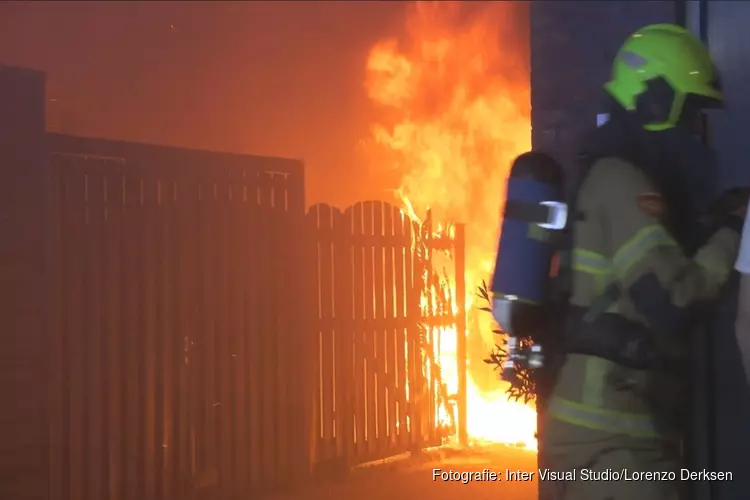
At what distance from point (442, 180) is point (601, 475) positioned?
594cm

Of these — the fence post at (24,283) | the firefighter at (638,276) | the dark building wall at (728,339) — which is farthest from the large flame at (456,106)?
the firefighter at (638,276)

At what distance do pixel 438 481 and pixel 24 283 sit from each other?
2.89 metres

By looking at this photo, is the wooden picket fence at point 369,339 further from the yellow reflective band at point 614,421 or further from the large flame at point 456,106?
the yellow reflective band at point 614,421

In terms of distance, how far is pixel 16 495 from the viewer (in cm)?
435

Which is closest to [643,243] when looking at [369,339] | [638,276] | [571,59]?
[638,276]

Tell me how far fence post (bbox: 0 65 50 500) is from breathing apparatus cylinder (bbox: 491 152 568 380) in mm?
2961

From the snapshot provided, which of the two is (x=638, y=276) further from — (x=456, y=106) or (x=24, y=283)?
(x=456, y=106)

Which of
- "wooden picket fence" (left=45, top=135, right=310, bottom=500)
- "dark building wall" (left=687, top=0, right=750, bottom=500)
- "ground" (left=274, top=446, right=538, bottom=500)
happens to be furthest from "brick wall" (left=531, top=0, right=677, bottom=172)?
"wooden picket fence" (left=45, top=135, right=310, bottom=500)

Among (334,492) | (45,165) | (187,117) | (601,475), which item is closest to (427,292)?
(334,492)

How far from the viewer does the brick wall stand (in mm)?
3611

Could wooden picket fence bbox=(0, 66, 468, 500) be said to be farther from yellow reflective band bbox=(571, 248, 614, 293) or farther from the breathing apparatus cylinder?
yellow reflective band bbox=(571, 248, 614, 293)

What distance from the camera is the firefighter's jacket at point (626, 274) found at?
2295 mm

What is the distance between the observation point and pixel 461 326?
23.0 ft

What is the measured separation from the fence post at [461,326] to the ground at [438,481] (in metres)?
0.27
